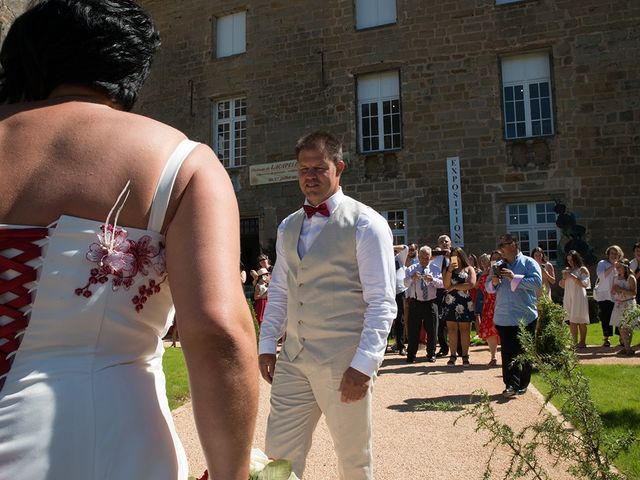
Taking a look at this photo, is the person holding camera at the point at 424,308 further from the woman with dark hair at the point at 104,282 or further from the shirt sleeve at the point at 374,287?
the woman with dark hair at the point at 104,282

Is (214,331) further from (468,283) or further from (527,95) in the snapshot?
(527,95)

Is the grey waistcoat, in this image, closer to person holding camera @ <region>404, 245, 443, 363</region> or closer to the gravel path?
the gravel path

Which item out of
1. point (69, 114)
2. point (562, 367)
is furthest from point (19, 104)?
point (562, 367)

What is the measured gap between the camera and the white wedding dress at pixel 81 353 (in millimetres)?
1071

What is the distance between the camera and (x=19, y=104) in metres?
1.27

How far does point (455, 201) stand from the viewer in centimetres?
1451

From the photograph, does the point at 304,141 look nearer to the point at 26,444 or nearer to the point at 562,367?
the point at 562,367

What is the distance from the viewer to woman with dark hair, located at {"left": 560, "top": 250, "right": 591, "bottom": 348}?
359 inches

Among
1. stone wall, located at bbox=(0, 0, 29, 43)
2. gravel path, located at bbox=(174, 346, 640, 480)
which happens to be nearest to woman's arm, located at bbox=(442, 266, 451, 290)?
gravel path, located at bbox=(174, 346, 640, 480)

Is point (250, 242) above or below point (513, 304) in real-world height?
above

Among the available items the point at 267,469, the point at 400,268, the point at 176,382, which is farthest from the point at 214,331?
the point at 400,268

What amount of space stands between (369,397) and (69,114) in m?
2.10

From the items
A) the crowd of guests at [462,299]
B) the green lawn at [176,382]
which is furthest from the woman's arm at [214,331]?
the crowd of guests at [462,299]

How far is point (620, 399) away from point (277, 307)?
4.11 meters
